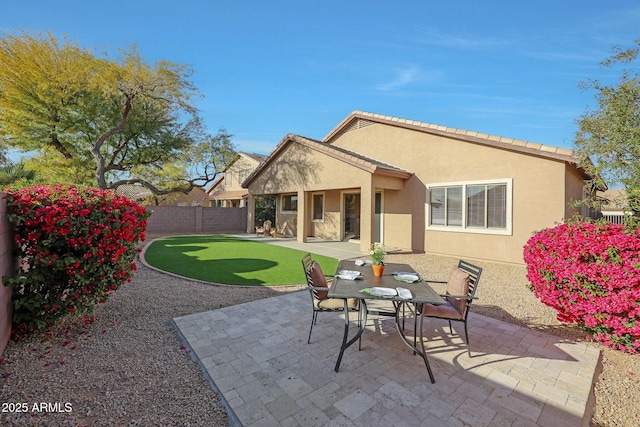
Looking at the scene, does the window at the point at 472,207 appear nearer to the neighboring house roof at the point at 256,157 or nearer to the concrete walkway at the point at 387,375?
the concrete walkway at the point at 387,375

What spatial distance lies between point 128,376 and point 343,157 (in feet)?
36.3

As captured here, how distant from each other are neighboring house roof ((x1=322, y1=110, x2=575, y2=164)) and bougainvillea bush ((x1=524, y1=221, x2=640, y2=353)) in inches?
230

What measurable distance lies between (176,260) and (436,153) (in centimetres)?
1140

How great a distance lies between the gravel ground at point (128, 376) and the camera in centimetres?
273

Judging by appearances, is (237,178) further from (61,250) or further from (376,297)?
(376,297)

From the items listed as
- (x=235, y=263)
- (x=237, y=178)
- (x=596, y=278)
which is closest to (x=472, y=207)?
(x=596, y=278)

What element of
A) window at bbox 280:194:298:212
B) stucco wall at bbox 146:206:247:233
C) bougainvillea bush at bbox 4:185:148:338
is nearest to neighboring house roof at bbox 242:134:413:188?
window at bbox 280:194:298:212

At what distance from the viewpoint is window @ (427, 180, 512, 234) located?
1034cm

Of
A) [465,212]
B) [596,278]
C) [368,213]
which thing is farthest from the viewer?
[368,213]

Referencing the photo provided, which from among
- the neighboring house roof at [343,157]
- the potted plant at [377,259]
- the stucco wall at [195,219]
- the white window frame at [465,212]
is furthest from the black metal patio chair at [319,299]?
the stucco wall at [195,219]

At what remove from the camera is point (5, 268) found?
142 inches

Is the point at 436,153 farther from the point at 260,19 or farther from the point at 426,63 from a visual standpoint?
the point at 260,19

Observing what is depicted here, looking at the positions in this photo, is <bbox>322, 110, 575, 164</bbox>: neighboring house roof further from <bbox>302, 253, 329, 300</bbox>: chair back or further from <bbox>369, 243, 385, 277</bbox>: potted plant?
<bbox>302, 253, 329, 300</bbox>: chair back

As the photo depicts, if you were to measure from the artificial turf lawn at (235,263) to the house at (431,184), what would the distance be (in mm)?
3208
